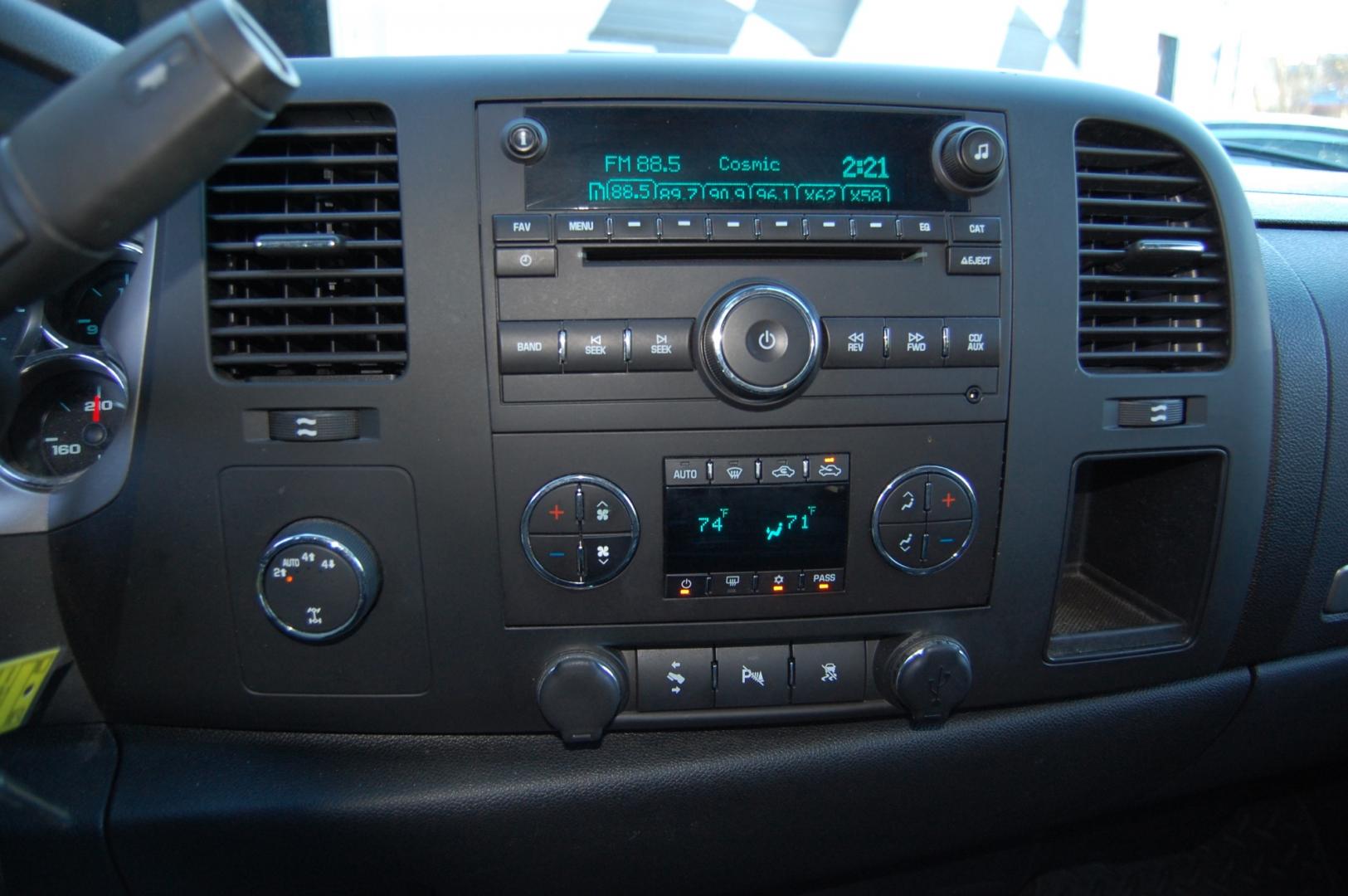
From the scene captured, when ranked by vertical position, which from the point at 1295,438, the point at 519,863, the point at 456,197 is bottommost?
the point at 519,863

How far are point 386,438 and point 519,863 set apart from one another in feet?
1.95

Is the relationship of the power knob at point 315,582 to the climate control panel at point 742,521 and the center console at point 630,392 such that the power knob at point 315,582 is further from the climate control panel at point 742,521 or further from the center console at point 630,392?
the climate control panel at point 742,521

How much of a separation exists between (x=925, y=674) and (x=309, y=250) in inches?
35.2

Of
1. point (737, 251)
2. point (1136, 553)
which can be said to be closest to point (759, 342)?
point (737, 251)

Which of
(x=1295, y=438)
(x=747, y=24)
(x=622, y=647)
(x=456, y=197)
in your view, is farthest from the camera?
(x=747, y=24)

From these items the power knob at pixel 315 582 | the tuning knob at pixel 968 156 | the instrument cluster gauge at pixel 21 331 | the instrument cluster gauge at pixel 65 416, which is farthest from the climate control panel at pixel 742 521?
the instrument cluster gauge at pixel 21 331

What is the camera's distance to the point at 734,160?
3.19 feet

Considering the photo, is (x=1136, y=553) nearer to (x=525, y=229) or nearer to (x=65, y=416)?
(x=525, y=229)

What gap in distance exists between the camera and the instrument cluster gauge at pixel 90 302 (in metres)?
1.04

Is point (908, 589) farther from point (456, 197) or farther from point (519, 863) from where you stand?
point (456, 197)

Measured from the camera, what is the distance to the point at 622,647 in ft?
3.47

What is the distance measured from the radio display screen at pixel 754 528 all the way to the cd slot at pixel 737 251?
0.28 meters

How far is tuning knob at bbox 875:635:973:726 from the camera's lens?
41.2 inches

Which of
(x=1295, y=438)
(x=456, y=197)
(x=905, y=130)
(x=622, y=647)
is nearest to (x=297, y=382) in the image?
(x=456, y=197)
